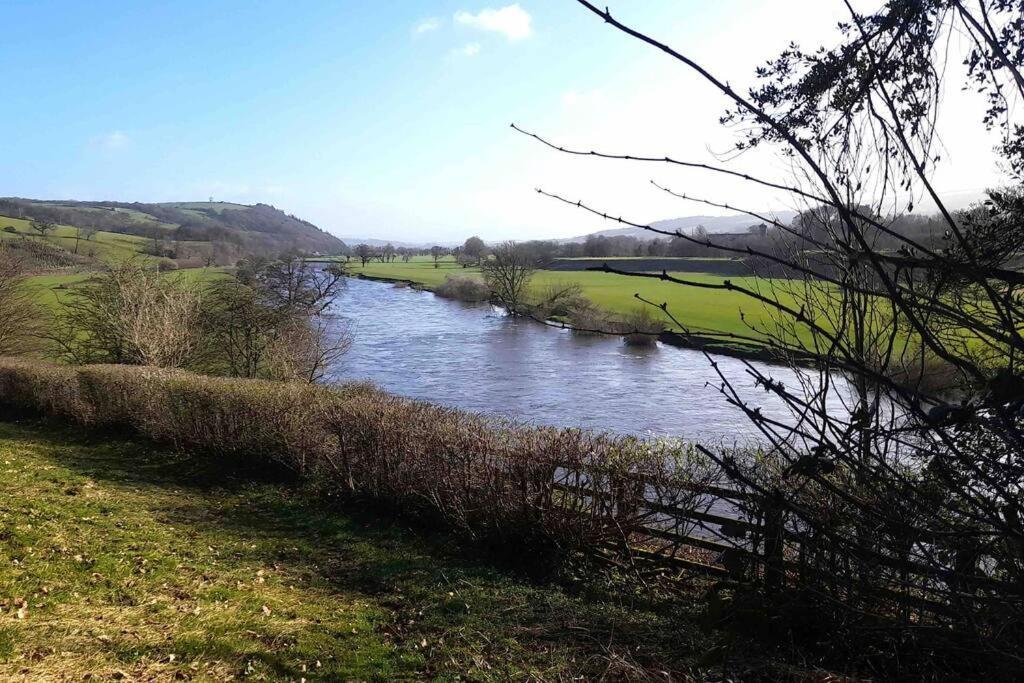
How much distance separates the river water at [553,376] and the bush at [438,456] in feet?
14.9

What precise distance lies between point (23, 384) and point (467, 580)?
52.2 feet

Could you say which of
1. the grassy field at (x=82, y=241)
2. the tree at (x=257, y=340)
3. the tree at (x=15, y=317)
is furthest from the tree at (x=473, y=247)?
the tree at (x=15, y=317)

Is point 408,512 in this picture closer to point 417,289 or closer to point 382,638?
point 382,638

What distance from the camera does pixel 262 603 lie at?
690 cm

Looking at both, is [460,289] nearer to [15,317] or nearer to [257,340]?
[257,340]

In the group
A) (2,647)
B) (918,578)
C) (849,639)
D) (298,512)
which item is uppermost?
(918,578)

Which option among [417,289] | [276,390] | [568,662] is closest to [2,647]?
[568,662]

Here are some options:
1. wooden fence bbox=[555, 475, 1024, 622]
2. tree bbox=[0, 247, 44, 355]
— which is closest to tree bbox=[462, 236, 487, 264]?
tree bbox=[0, 247, 44, 355]

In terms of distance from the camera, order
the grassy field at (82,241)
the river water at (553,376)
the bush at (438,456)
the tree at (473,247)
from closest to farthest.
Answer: the bush at (438,456)
the river water at (553,376)
the grassy field at (82,241)
the tree at (473,247)

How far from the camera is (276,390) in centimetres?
1313

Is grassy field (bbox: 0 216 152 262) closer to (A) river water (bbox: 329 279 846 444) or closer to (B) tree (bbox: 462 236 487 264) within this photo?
(A) river water (bbox: 329 279 846 444)

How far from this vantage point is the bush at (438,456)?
28.1 feet

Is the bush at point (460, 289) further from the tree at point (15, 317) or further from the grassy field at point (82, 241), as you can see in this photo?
the tree at point (15, 317)

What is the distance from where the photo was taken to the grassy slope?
5391mm
